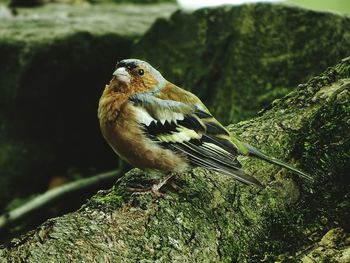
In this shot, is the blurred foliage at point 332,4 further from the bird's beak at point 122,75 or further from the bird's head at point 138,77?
the bird's beak at point 122,75

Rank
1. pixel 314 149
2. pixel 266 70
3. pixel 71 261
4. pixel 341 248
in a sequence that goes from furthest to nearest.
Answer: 1. pixel 266 70
2. pixel 314 149
3. pixel 341 248
4. pixel 71 261

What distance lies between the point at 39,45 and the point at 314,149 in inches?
164

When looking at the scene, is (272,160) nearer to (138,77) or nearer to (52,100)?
(138,77)

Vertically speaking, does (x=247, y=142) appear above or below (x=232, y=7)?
below

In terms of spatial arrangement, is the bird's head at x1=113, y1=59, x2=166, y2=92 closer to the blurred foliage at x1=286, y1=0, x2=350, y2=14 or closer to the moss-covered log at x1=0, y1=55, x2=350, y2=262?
the moss-covered log at x1=0, y1=55, x2=350, y2=262

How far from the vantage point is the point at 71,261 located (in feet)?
9.70

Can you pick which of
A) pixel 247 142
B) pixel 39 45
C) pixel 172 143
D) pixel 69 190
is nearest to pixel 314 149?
pixel 247 142

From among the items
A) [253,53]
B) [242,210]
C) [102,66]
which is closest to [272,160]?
[242,210]

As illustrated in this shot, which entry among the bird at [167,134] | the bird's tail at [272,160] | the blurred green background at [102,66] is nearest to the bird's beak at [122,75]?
the bird at [167,134]

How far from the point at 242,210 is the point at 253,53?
9.23ft

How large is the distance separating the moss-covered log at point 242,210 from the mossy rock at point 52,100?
326 cm

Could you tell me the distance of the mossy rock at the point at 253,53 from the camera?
5.96 meters

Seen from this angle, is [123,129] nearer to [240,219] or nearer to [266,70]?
[240,219]

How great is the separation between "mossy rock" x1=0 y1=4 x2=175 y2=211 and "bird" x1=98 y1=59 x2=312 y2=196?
3164 mm
